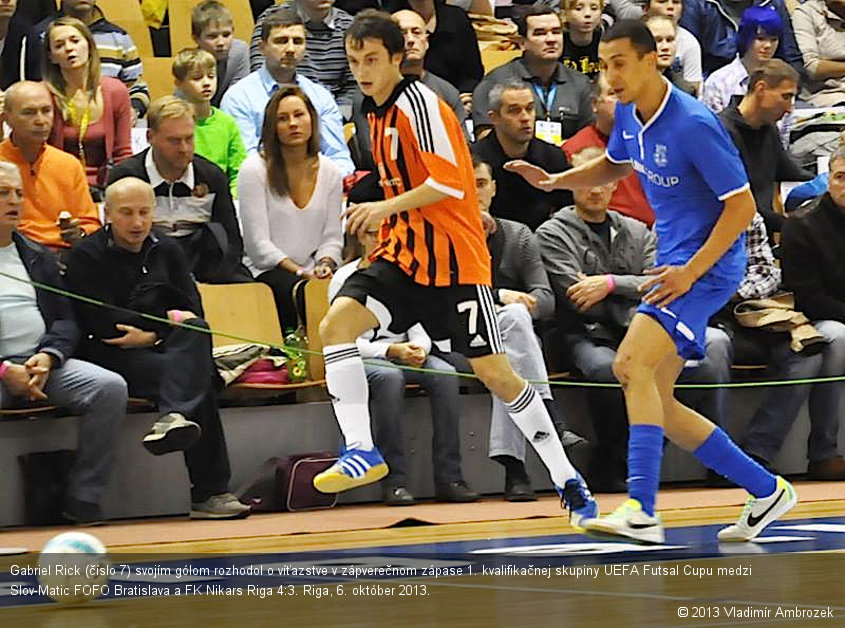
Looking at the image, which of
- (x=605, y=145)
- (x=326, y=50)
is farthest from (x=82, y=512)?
(x=326, y=50)

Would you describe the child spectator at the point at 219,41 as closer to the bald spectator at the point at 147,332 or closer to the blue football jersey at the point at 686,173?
the bald spectator at the point at 147,332

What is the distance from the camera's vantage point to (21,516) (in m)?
6.79

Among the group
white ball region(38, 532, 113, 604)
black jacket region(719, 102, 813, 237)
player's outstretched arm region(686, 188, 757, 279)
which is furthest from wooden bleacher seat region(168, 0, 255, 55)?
white ball region(38, 532, 113, 604)

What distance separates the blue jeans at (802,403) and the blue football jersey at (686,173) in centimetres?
276

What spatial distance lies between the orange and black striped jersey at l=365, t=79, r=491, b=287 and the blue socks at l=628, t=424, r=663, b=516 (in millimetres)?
1036

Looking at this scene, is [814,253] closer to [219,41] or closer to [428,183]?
[428,183]

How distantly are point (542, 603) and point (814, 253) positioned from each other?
187 inches

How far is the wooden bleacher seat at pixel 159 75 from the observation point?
9.20 m

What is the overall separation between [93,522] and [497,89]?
307 centimetres

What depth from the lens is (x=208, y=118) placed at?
8312mm

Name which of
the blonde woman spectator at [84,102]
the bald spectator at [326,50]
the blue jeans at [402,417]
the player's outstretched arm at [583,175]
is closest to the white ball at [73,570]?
the player's outstretched arm at [583,175]

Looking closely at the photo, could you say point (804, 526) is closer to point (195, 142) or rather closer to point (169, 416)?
point (169, 416)

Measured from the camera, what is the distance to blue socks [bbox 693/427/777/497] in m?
5.56

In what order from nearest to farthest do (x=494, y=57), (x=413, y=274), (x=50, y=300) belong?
(x=413, y=274) → (x=50, y=300) → (x=494, y=57)
